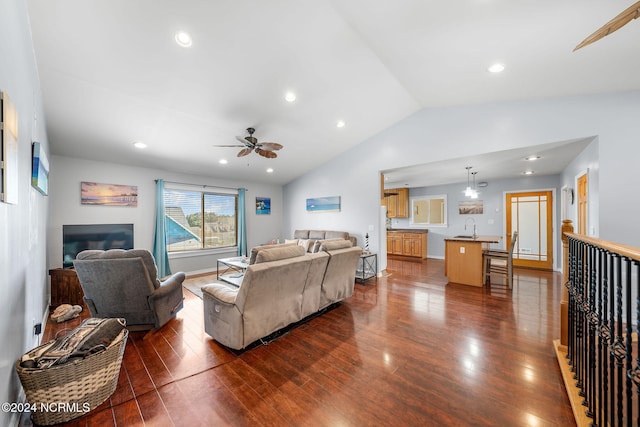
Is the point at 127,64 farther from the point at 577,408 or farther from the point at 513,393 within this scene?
the point at 577,408

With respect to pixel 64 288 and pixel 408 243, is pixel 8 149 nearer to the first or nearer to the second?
pixel 64 288

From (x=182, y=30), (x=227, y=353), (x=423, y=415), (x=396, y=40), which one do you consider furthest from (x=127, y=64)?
(x=423, y=415)

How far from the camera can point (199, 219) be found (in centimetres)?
643

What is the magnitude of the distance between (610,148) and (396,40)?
3.00 m

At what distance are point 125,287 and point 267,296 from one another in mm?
1702

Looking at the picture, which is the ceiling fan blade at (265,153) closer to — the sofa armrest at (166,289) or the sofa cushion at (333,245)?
the sofa cushion at (333,245)

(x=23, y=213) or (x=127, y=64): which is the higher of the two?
(x=127, y=64)

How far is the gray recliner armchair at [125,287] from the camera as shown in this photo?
9.18 ft

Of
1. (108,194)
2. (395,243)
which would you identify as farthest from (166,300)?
(395,243)

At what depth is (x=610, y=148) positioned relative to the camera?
10.3 feet

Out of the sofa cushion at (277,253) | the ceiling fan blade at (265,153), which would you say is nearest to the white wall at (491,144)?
the ceiling fan blade at (265,153)

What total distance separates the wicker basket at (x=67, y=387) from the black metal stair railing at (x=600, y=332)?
312 cm

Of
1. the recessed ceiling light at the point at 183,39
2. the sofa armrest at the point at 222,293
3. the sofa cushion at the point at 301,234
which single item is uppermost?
the recessed ceiling light at the point at 183,39

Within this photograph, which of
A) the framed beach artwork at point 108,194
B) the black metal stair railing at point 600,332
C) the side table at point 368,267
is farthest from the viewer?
the side table at point 368,267
